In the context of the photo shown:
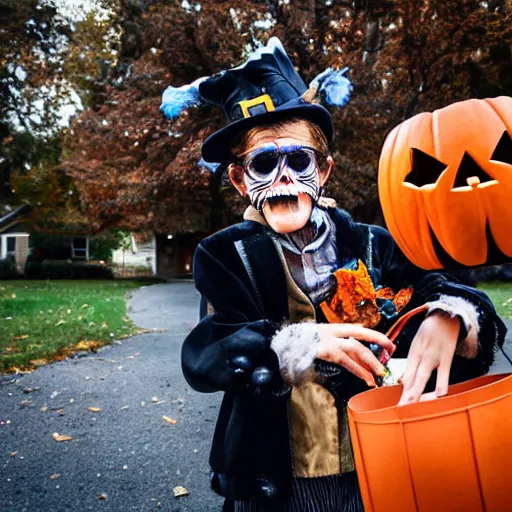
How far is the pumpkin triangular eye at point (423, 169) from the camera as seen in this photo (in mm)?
1360

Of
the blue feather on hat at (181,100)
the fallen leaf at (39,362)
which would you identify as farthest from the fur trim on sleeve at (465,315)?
the fallen leaf at (39,362)

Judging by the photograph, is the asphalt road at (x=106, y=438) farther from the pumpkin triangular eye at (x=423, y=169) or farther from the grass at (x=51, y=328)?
the pumpkin triangular eye at (x=423, y=169)

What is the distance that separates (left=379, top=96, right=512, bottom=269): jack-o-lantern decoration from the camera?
1.24 m

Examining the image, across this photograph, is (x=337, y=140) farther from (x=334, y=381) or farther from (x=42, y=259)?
(x=42, y=259)

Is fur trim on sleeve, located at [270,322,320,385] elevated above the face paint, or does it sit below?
below

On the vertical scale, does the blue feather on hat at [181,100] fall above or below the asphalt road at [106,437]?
above

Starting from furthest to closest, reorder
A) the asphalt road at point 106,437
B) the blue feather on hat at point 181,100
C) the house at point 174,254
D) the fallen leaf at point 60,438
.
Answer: the house at point 174,254
the fallen leaf at point 60,438
the asphalt road at point 106,437
the blue feather on hat at point 181,100

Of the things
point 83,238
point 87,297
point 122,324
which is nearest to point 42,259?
point 83,238

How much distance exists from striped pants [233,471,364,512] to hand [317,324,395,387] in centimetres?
52

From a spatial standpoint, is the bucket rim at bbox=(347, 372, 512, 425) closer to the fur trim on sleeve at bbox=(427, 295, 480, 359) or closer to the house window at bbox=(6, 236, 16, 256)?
the fur trim on sleeve at bbox=(427, 295, 480, 359)

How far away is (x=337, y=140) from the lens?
1166cm

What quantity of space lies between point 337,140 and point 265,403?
10.6 metres

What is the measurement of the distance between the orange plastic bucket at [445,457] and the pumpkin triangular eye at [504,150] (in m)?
0.54

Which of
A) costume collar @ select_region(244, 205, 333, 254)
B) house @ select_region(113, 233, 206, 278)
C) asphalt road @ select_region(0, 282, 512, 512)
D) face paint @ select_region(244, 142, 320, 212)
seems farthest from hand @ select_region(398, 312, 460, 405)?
house @ select_region(113, 233, 206, 278)
